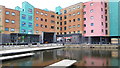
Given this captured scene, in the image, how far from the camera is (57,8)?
52.7 metres

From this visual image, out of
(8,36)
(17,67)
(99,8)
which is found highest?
(99,8)

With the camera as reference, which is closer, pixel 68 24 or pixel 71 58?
pixel 71 58

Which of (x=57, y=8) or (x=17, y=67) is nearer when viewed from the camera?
(x=17, y=67)

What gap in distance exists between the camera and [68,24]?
46562 millimetres

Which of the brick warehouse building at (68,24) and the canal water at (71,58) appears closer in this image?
the canal water at (71,58)

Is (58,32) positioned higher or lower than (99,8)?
lower

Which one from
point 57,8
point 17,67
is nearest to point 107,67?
point 17,67

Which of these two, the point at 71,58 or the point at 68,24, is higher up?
the point at 68,24

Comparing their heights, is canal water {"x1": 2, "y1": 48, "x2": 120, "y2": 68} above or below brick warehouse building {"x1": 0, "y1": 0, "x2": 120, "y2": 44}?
below

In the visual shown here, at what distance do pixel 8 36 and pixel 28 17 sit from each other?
10822 millimetres

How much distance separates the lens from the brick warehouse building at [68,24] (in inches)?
1352

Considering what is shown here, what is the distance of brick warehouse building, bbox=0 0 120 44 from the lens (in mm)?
34344

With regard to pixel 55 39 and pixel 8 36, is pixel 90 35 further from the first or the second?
pixel 8 36

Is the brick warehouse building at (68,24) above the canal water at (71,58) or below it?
above
